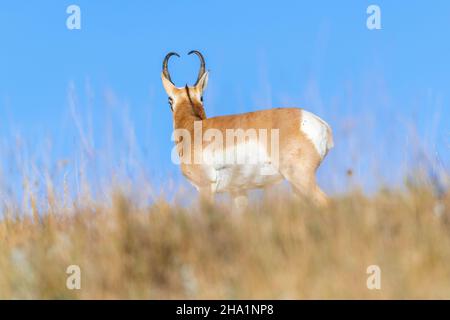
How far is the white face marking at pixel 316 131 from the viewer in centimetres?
855

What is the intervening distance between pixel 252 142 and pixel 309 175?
88cm

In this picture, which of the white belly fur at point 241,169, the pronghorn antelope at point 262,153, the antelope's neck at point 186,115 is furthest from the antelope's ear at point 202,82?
the white belly fur at point 241,169

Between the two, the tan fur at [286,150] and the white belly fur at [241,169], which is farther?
the white belly fur at [241,169]

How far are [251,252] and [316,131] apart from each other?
3885mm

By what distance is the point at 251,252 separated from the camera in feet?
16.4

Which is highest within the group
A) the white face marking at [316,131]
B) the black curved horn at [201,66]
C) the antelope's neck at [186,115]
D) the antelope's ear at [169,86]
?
the black curved horn at [201,66]

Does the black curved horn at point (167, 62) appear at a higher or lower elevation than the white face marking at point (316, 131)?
higher

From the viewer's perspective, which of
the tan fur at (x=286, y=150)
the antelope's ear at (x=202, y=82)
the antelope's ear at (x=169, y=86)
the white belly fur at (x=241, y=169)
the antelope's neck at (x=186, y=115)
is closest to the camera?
the tan fur at (x=286, y=150)

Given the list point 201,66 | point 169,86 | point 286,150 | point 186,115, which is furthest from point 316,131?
point 169,86

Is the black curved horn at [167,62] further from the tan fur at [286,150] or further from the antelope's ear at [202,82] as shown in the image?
the tan fur at [286,150]

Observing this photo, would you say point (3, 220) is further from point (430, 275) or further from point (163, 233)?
point (430, 275)

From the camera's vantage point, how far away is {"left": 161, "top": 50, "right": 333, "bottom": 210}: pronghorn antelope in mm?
8477

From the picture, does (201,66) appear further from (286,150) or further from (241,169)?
(286,150)
